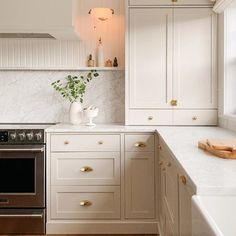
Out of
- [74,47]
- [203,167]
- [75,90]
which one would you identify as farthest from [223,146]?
[74,47]

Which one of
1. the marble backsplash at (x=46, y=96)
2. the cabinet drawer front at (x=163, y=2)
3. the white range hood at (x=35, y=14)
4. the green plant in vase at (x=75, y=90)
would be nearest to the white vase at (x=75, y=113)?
the green plant in vase at (x=75, y=90)

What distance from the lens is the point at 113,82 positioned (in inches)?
124

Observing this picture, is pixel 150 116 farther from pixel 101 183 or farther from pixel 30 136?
pixel 30 136

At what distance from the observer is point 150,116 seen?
2840 millimetres

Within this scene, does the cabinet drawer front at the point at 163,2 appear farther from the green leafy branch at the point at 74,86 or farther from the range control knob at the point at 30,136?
the range control knob at the point at 30,136

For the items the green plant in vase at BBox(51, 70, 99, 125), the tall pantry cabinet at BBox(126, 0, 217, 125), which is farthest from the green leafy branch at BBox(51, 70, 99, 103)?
the tall pantry cabinet at BBox(126, 0, 217, 125)

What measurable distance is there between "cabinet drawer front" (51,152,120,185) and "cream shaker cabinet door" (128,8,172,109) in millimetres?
582

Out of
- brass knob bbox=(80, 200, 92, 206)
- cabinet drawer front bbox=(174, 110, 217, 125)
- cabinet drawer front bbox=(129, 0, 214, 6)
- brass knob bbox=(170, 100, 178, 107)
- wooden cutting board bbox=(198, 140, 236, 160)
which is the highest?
cabinet drawer front bbox=(129, 0, 214, 6)

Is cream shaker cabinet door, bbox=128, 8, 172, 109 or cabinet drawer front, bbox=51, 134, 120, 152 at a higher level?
cream shaker cabinet door, bbox=128, 8, 172, 109

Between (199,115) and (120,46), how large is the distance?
1048mm

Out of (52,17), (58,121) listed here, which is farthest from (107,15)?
(58,121)

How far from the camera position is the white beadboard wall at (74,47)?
309 centimetres

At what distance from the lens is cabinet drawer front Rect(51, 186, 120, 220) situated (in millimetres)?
2574

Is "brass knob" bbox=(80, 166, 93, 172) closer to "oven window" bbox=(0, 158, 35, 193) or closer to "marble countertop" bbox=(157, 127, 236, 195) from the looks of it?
"oven window" bbox=(0, 158, 35, 193)
